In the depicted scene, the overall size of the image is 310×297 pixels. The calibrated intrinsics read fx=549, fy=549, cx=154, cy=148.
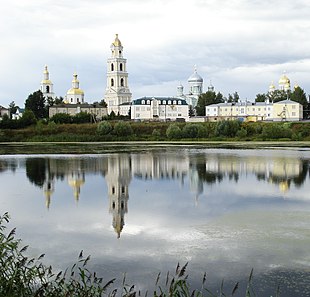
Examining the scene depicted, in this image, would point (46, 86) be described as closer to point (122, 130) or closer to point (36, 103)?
point (36, 103)

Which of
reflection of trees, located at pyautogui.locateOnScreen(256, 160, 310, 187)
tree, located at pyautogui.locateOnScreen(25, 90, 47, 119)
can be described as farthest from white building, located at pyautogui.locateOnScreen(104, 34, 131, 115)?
reflection of trees, located at pyautogui.locateOnScreen(256, 160, 310, 187)

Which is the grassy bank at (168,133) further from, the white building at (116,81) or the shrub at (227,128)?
the white building at (116,81)

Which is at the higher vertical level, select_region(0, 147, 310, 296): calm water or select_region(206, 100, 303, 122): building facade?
select_region(206, 100, 303, 122): building facade

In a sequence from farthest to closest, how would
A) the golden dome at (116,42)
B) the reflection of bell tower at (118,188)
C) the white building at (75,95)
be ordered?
the white building at (75,95) → the golden dome at (116,42) → the reflection of bell tower at (118,188)

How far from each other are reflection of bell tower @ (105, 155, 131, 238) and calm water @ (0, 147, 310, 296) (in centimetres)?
3

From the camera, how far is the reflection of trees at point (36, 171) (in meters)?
19.0

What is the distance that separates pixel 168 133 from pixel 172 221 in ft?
138

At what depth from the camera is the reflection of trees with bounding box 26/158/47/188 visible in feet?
62.3

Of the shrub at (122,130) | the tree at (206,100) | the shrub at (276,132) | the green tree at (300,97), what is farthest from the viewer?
the tree at (206,100)

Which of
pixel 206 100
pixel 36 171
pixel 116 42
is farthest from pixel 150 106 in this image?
pixel 36 171

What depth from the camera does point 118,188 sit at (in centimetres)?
1694

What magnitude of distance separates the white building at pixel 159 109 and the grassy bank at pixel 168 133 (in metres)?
21.3

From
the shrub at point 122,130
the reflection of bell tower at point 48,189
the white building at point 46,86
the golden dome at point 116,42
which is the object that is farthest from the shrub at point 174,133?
the white building at point 46,86

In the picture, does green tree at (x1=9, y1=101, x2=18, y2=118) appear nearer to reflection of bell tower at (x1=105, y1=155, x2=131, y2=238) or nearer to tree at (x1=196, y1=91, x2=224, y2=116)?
tree at (x1=196, y1=91, x2=224, y2=116)
